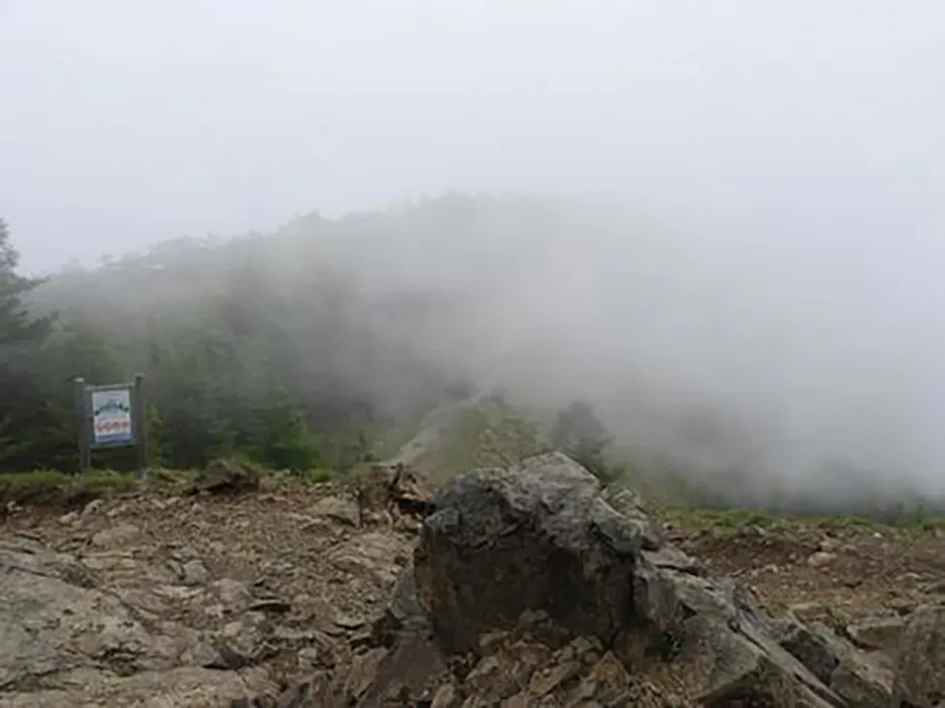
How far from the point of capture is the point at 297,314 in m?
59.2

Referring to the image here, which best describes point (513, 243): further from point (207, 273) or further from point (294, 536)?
point (294, 536)

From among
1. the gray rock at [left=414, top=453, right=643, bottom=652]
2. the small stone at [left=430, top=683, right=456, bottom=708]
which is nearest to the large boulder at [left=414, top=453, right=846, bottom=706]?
the gray rock at [left=414, top=453, right=643, bottom=652]

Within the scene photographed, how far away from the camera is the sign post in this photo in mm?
11859

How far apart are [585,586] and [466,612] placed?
64 centimetres

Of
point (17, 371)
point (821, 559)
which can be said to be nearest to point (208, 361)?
point (17, 371)

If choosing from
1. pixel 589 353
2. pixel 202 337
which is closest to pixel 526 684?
pixel 202 337

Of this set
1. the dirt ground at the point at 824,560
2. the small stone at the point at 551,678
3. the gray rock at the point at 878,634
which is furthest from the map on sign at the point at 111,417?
the small stone at the point at 551,678

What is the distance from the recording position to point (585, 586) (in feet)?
18.3

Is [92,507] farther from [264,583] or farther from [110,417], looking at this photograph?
[264,583]

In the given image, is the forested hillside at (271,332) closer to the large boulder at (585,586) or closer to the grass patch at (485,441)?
the grass patch at (485,441)

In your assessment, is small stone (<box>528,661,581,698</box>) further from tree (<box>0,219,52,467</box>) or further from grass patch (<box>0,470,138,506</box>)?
tree (<box>0,219,52,467</box>)

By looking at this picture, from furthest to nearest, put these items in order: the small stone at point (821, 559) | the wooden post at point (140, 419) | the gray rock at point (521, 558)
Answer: the wooden post at point (140, 419) < the small stone at point (821, 559) < the gray rock at point (521, 558)

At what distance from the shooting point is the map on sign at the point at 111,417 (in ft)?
39.1

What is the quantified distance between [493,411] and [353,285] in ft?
73.1
